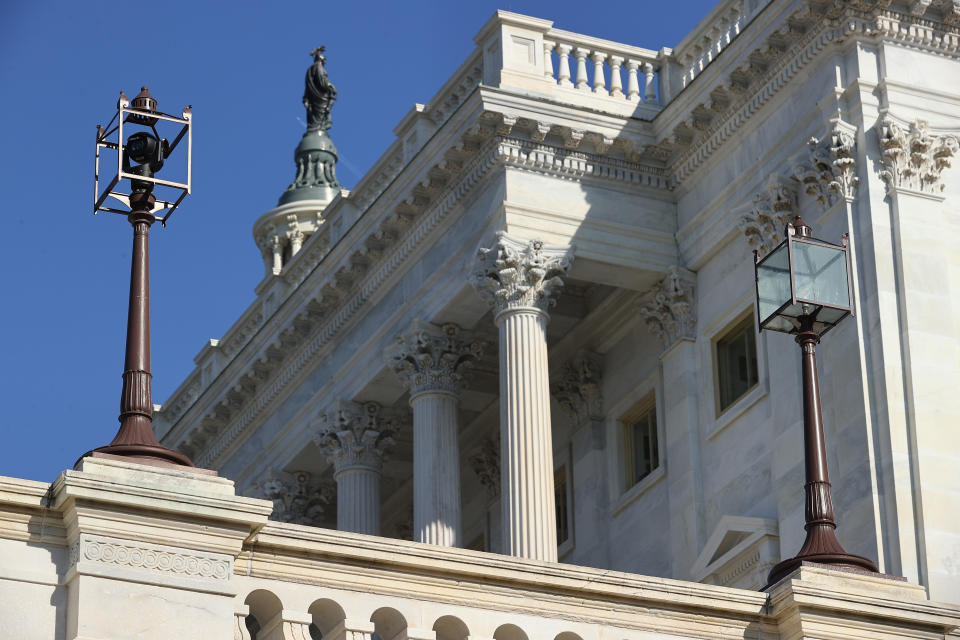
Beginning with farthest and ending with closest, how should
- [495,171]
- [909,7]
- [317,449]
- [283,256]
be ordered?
1. [283,256]
2. [317,449]
3. [495,171]
4. [909,7]

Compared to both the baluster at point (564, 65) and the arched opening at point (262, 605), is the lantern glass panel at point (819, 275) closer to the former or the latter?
the arched opening at point (262, 605)

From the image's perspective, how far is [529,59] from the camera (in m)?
37.0

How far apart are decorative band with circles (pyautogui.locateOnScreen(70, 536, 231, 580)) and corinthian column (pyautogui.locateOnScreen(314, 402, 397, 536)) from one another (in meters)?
26.6

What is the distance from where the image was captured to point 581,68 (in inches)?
1476

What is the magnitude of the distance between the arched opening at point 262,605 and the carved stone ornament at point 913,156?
18.2 m

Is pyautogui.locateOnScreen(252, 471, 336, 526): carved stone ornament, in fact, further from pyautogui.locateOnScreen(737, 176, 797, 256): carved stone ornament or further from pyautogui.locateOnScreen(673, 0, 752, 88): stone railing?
pyautogui.locateOnScreen(737, 176, 797, 256): carved stone ornament

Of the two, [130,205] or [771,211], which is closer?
[130,205]

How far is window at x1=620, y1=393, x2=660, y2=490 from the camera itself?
124 ft

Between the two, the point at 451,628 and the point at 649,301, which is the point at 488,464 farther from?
the point at 451,628

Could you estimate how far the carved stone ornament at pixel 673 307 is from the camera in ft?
119

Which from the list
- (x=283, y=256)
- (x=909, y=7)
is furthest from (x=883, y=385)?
(x=283, y=256)

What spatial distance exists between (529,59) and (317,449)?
434 inches

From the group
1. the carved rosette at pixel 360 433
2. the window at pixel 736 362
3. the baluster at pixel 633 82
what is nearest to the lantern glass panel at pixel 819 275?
the window at pixel 736 362

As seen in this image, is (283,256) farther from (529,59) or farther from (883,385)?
(883,385)
